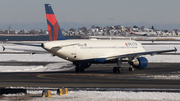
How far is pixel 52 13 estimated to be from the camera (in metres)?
32.3

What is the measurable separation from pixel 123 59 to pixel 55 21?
9.28 m

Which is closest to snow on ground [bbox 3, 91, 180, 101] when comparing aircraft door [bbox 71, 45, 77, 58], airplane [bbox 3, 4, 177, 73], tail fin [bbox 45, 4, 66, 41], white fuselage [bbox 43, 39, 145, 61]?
white fuselage [bbox 43, 39, 145, 61]

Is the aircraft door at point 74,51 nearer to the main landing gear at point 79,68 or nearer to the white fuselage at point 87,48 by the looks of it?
the white fuselage at point 87,48

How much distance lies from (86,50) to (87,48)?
311 millimetres

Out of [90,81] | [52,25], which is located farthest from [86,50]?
[90,81]

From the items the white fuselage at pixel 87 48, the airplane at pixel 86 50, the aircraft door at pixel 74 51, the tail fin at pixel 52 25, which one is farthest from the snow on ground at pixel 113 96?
the tail fin at pixel 52 25

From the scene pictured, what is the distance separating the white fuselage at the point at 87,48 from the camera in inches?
1211

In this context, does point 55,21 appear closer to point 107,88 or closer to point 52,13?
point 52,13

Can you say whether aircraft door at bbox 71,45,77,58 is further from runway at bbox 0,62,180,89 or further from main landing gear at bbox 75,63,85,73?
main landing gear at bbox 75,63,85,73

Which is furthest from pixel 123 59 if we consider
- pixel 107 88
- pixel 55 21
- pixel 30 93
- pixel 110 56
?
pixel 30 93

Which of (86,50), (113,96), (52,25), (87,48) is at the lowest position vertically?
(113,96)

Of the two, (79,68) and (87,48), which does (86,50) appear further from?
(79,68)

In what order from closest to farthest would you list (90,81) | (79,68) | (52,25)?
(90,81) → (52,25) → (79,68)

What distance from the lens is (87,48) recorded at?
33438mm
